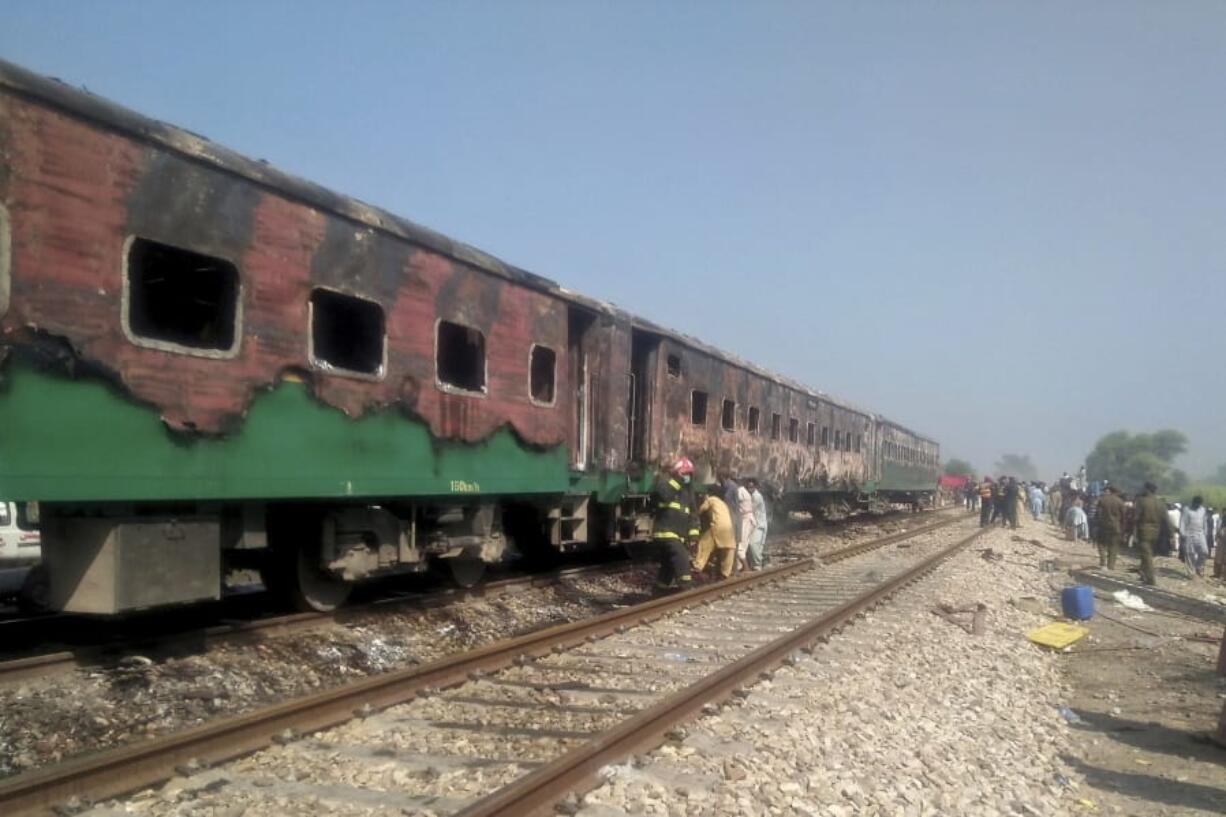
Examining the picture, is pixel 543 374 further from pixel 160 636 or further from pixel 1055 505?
pixel 1055 505

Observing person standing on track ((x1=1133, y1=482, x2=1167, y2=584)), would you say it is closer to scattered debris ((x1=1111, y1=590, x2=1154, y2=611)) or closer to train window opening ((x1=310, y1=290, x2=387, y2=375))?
scattered debris ((x1=1111, y1=590, x2=1154, y2=611))

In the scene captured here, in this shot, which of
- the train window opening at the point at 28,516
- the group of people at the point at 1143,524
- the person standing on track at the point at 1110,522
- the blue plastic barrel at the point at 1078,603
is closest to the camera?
the train window opening at the point at 28,516

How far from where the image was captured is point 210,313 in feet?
20.1

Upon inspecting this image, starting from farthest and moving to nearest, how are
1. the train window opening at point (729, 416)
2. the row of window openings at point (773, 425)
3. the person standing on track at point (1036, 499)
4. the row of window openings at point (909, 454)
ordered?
1. the person standing on track at point (1036, 499)
2. the row of window openings at point (909, 454)
3. the train window opening at point (729, 416)
4. the row of window openings at point (773, 425)

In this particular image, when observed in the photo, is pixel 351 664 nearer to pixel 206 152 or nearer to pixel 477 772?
pixel 477 772

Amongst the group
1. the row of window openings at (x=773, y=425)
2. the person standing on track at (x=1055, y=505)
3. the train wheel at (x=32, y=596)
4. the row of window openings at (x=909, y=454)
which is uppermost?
the row of window openings at (x=773, y=425)

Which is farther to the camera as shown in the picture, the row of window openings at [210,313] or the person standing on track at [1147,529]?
the person standing on track at [1147,529]

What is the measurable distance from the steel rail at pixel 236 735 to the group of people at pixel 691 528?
134 inches

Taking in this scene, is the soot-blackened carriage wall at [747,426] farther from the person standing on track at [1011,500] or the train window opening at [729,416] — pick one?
the person standing on track at [1011,500]

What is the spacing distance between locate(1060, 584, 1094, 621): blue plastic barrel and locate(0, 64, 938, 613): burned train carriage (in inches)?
255

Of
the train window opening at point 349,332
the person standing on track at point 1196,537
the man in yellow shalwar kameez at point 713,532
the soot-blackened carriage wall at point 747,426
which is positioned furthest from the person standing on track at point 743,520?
the person standing on track at point 1196,537

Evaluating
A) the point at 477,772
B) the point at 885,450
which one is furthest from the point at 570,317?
the point at 885,450

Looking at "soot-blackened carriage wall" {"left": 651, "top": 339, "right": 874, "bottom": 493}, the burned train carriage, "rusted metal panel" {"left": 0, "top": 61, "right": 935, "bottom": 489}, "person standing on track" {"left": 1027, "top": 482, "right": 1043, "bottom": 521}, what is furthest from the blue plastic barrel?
"person standing on track" {"left": 1027, "top": 482, "right": 1043, "bottom": 521}

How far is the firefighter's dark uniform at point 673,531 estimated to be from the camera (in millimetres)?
10641
